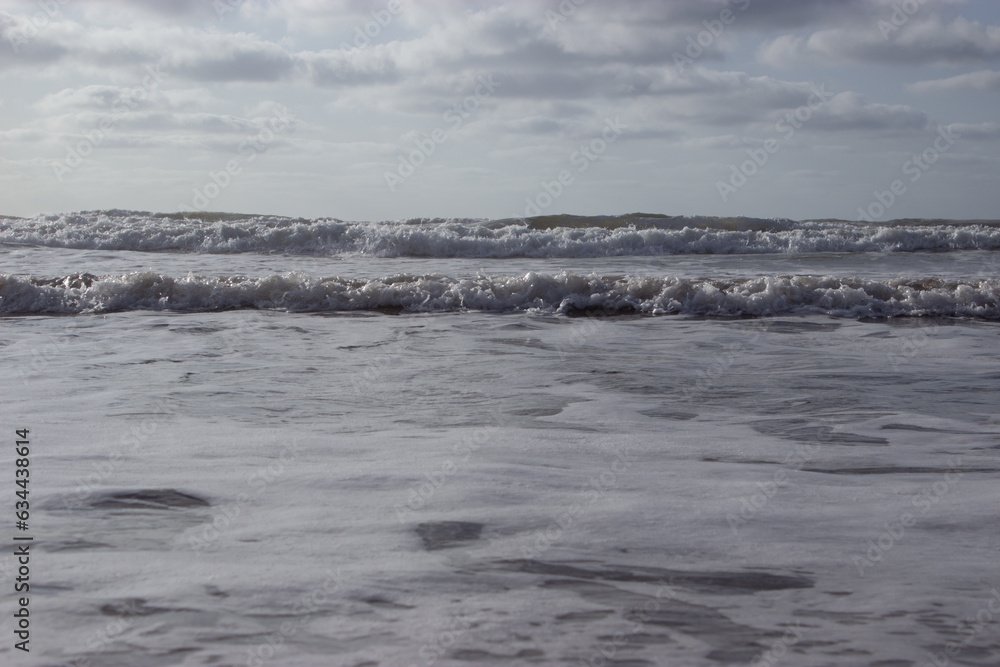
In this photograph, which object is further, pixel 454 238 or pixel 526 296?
pixel 454 238

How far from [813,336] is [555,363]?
2.69 meters

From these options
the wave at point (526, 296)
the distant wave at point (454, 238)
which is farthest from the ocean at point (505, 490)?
the distant wave at point (454, 238)

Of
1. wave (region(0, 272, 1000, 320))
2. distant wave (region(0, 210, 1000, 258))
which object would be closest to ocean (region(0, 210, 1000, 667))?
wave (region(0, 272, 1000, 320))

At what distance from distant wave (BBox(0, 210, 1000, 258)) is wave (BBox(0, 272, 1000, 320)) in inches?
255

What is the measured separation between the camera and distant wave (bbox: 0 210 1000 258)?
16375mm

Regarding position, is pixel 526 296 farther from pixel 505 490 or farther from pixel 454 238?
pixel 454 238

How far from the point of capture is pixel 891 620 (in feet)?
6.97

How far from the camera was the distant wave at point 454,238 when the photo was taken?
1638 centimetres

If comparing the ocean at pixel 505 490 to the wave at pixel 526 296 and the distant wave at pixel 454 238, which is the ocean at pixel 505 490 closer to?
the wave at pixel 526 296

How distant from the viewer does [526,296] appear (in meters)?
9.18

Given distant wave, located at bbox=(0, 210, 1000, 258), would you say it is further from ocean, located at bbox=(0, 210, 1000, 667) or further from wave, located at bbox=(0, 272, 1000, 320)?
ocean, located at bbox=(0, 210, 1000, 667)

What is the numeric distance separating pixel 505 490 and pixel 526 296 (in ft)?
20.2

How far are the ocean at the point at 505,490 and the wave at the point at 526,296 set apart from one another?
1.73 feet

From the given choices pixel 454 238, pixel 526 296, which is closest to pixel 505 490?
pixel 526 296
